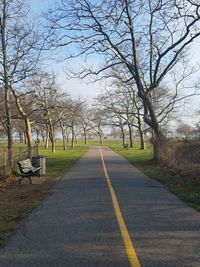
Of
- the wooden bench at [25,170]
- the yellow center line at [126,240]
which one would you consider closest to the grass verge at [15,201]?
the wooden bench at [25,170]

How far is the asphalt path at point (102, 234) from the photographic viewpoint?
6285 millimetres

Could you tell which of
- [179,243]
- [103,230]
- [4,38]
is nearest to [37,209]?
[103,230]

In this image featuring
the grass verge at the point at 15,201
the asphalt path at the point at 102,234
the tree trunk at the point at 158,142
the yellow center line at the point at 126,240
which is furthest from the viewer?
the tree trunk at the point at 158,142

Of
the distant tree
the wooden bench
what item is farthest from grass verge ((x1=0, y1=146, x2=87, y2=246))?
the distant tree

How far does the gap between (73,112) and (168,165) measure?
41.3 meters

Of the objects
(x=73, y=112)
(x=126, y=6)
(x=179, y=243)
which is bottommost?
(x=179, y=243)

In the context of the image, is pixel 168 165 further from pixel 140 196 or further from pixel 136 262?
pixel 136 262

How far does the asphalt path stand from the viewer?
629 cm

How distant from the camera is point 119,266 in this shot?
5941 millimetres

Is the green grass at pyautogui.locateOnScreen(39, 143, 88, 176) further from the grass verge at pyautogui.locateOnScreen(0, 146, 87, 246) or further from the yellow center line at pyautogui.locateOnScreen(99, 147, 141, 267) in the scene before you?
the yellow center line at pyautogui.locateOnScreen(99, 147, 141, 267)

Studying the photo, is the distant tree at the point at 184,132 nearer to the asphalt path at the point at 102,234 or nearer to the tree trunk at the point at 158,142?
the tree trunk at the point at 158,142

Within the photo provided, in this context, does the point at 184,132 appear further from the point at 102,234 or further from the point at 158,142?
the point at 102,234

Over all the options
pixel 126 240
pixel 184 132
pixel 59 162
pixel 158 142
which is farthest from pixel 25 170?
pixel 184 132

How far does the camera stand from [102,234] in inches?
312
